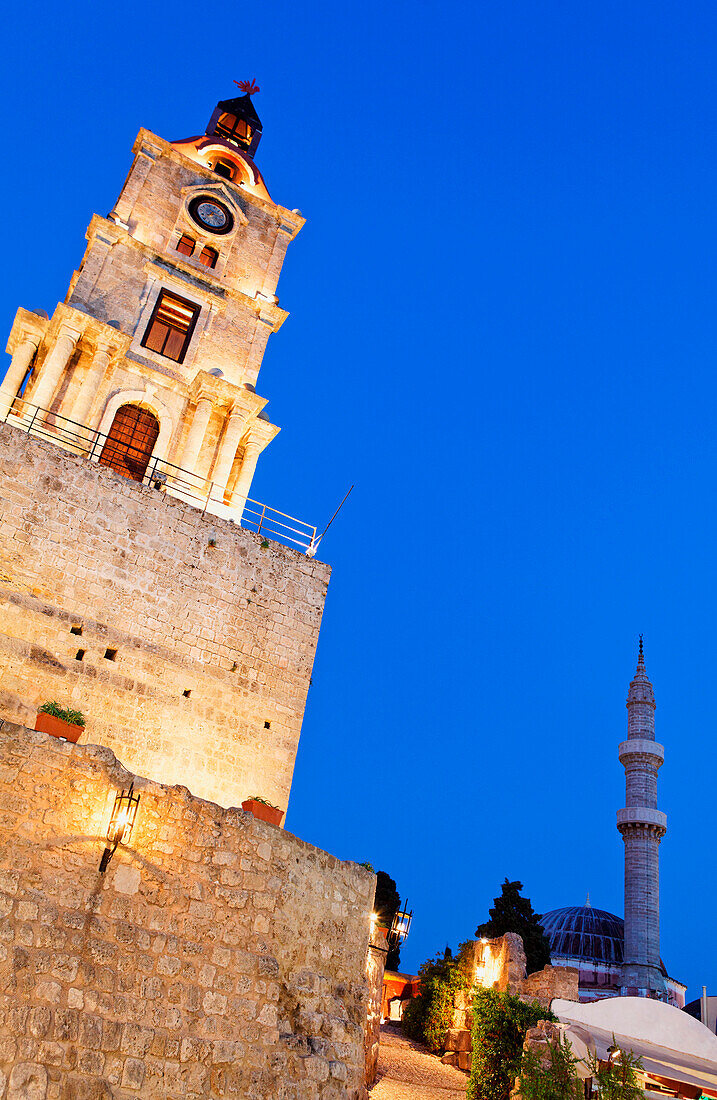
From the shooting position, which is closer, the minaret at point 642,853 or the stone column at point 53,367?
the stone column at point 53,367

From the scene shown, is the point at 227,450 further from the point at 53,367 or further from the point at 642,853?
the point at 642,853

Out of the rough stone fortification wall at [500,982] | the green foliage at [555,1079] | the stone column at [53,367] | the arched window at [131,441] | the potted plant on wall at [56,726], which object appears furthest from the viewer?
the arched window at [131,441]

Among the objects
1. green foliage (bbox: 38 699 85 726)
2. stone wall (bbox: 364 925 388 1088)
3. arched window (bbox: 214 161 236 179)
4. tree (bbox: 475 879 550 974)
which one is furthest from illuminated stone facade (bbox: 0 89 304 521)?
tree (bbox: 475 879 550 974)

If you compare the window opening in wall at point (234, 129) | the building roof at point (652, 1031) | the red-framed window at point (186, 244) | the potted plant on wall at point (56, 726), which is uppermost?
the window opening in wall at point (234, 129)

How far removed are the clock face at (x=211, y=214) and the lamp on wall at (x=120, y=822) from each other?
17313 mm

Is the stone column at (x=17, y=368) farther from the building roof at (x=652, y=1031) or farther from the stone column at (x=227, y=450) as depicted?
the building roof at (x=652, y=1031)

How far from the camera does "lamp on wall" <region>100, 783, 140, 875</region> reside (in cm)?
934

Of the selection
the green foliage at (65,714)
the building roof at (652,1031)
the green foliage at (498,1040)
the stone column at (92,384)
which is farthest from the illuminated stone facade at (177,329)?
the building roof at (652,1031)

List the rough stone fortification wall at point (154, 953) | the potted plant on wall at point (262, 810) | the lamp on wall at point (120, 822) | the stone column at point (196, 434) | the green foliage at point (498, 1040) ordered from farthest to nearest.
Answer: the stone column at point (196, 434), the green foliage at point (498, 1040), the potted plant on wall at point (262, 810), the lamp on wall at point (120, 822), the rough stone fortification wall at point (154, 953)

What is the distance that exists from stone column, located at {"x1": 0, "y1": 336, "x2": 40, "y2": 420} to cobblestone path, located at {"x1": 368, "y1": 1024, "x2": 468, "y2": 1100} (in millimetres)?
15727

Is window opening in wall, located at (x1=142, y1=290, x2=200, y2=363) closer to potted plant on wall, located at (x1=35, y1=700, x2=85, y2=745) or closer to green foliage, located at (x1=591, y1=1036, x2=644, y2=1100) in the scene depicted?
potted plant on wall, located at (x1=35, y1=700, x2=85, y2=745)

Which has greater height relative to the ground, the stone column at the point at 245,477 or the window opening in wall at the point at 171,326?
the window opening in wall at the point at 171,326

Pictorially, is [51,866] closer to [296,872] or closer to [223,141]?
[296,872]

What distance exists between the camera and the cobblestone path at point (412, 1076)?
14.1 metres
